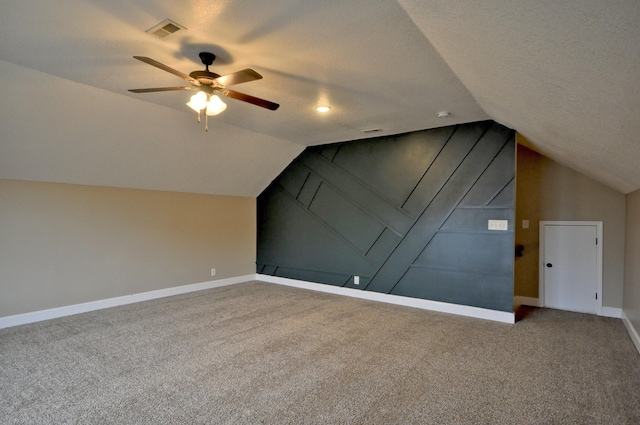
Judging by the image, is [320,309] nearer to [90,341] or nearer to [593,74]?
[90,341]

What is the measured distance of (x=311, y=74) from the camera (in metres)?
3.15

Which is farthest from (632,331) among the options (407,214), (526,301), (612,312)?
(407,214)

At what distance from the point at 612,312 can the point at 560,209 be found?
158 cm

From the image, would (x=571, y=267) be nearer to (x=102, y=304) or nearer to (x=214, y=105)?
(x=214, y=105)

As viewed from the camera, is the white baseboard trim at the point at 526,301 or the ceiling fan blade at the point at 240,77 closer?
the ceiling fan blade at the point at 240,77

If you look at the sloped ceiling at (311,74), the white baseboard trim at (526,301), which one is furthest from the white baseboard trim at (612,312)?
the sloped ceiling at (311,74)

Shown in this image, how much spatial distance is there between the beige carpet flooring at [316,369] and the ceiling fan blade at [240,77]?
8.04ft

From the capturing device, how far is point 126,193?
533 centimetres

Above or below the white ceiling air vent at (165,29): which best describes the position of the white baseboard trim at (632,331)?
below

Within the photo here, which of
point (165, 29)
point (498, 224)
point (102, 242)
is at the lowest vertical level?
point (102, 242)

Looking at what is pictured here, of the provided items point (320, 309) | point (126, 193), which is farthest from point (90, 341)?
point (320, 309)

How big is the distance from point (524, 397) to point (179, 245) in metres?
5.42

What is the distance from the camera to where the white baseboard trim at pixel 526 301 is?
5.30m

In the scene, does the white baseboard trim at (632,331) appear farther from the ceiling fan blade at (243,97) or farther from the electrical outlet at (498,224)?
the ceiling fan blade at (243,97)
